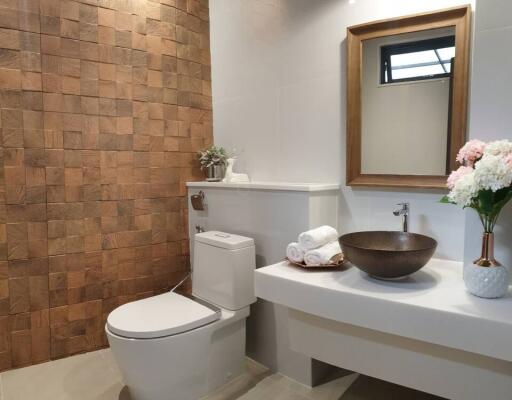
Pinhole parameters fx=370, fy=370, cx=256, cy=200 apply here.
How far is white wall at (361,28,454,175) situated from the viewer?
164 centimetres

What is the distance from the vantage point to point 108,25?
2.25 metres

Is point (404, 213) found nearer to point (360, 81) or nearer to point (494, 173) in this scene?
point (494, 173)

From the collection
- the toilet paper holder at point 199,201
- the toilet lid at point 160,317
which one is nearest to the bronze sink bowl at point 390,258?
the toilet lid at point 160,317

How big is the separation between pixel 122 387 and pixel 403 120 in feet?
6.59

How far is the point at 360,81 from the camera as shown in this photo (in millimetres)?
1833

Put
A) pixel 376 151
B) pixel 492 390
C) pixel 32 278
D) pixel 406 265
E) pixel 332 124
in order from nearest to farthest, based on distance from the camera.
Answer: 1. pixel 492 390
2. pixel 406 265
3. pixel 376 151
4. pixel 332 124
5. pixel 32 278

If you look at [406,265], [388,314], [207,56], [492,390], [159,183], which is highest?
[207,56]

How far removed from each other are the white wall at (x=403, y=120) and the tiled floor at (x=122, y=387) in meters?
1.13

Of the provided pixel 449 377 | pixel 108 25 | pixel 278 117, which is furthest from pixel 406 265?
pixel 108 25

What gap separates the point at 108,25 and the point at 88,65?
0.92 feet

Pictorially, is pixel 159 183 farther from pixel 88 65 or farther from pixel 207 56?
pixel 207 56

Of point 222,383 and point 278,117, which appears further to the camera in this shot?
point 278,117

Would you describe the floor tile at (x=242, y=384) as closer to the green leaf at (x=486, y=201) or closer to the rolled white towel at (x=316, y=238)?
the rolled white towel at (x=316, y=238)

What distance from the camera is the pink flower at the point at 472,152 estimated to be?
50.4 inches
